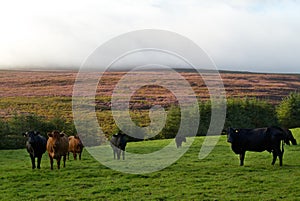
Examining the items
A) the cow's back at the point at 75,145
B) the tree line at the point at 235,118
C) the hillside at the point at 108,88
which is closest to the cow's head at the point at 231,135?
the cow's back at the point at 75,145

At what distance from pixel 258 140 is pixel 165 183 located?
22.9ft

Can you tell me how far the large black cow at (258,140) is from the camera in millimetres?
19984

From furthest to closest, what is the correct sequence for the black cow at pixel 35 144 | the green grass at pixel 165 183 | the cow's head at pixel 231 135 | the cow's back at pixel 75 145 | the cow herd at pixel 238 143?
1. the cow's back at pixel 75 145
2. the cow's head at pixel 231 135
3. the black cow at pixel 35 144
4. the cow herd at pixel 238 143
5. the green grass at pixel 165 183

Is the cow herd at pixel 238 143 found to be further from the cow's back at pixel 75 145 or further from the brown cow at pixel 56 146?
the cow's back at pixel 75 145

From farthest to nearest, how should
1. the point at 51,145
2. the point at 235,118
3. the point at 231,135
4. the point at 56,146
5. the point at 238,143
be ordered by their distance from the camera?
the point at 235,118 < the point at 231,135 < the point at 238,143 < the point at 51,145 < the point at 56,146

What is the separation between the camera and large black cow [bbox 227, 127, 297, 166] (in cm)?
1998

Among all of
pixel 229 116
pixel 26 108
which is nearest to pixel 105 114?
pixel 26 108

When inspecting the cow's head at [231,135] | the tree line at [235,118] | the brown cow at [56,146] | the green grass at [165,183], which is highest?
the cow's head at [231,135]

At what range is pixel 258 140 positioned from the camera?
20.5 meters

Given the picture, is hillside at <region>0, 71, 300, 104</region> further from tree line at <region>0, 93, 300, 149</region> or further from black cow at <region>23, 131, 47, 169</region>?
black cow at <region>23, 131, 47, 169</region>

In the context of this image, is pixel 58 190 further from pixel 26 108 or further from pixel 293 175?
pixel 26 108

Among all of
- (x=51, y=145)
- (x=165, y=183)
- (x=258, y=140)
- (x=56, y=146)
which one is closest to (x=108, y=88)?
(x=51, y=145)

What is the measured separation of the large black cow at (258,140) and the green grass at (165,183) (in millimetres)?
766

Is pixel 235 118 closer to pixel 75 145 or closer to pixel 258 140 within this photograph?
pixel 75 145
